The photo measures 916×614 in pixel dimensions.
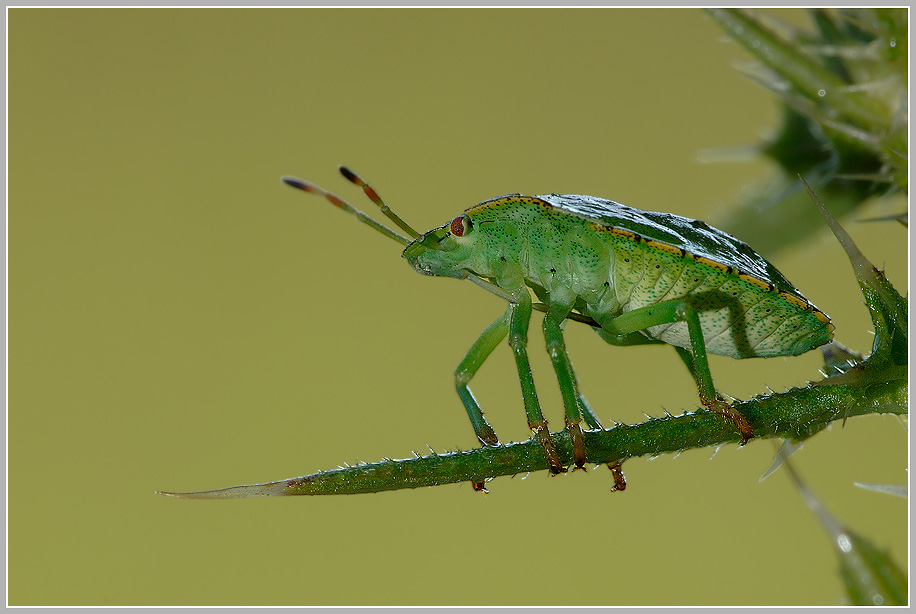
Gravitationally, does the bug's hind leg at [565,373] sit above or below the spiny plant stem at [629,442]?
above

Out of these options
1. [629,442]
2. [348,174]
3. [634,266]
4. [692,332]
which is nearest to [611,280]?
[634,266]

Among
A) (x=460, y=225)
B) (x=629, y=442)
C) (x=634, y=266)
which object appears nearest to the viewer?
(x=629, y=442)

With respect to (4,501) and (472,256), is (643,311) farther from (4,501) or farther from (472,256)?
(4,501)

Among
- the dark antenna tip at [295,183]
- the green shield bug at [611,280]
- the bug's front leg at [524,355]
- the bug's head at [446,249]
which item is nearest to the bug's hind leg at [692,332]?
the green shield bug at [611,280]

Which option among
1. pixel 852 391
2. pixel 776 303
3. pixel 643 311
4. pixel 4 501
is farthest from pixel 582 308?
pixel 4 501

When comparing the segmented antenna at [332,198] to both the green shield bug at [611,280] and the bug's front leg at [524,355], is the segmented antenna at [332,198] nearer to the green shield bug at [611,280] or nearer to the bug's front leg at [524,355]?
the green shield bug at [611,280]

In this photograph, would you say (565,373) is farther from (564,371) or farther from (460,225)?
(460,225)
